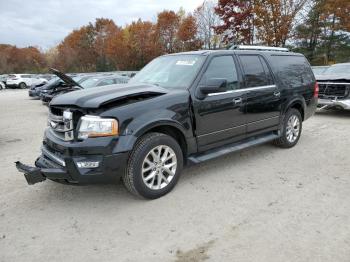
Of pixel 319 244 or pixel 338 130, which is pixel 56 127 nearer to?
pixel 319 244

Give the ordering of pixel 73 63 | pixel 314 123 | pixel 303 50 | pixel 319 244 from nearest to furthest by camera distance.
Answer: pixel 319 244 < pixel 314 123 < pixel 303 50 < pixel 73 63

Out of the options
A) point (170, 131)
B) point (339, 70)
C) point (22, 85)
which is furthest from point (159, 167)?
point (22, 85)

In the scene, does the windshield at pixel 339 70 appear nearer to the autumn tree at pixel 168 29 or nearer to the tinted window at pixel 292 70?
the tinted window at pixel 292 70

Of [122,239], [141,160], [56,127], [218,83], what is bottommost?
[122,239]

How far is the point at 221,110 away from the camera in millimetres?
4781

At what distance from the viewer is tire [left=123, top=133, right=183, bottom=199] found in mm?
3871

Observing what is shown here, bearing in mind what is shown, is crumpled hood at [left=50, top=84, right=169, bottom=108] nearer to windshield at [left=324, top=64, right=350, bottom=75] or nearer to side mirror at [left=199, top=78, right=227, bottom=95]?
side mirror at [left=199, top=78, right=227, bottom=95]

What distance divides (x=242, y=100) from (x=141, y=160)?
2.06m

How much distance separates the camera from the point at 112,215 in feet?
12.4

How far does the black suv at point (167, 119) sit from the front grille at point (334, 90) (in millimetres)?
4358

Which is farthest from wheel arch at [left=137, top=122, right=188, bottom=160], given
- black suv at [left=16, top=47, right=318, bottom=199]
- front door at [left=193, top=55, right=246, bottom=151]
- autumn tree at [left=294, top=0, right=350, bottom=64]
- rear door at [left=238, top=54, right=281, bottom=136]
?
autumn tree at [left=294, top=0, right=350, bottom=64]

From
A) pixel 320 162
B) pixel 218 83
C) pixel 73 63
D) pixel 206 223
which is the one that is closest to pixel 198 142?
pixel 218 83

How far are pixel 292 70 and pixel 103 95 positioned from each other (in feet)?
12.9

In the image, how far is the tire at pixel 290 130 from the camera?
6.11 metres
